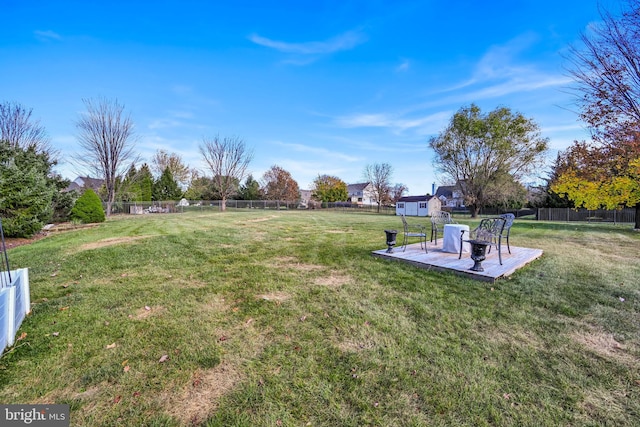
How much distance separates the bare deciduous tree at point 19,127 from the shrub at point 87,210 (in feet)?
15.8

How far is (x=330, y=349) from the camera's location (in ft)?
7.80

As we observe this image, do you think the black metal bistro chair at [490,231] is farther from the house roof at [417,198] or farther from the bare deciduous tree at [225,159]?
the house roof at [417,198]

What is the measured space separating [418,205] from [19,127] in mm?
36829

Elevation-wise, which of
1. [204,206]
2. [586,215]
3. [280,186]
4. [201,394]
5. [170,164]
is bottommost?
[201,394]

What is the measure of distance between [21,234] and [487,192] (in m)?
28.9

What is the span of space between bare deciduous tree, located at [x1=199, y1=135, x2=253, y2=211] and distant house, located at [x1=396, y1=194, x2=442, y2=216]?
2088 centimetres

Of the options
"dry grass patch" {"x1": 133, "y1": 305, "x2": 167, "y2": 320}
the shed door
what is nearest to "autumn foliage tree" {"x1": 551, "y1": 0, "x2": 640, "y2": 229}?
"dry grass patch" {"x1": 133, "y1": 305, "x2": 167, "y2": 320}

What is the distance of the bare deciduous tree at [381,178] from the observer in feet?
123

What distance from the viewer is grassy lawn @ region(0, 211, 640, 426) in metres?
1.70

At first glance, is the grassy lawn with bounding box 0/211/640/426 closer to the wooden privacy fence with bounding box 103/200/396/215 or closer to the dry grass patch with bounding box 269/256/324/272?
the dry grass patch with bounding box 269/256/324/272

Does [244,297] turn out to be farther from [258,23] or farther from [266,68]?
[266,68]

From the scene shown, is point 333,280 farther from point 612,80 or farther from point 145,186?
point 145,186

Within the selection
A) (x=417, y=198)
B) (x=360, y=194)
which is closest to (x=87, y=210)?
(x=417, y=198)

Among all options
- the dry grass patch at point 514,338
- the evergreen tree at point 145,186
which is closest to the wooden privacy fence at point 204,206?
the evergreen tree at point 145,186
